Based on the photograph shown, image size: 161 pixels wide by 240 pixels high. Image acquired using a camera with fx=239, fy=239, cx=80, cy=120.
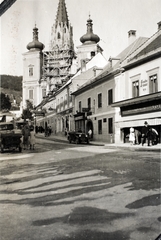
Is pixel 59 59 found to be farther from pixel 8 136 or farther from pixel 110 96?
pixel 8 136

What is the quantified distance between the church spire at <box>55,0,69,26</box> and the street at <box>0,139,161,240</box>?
1.14 m

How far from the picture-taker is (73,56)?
11.6 feet

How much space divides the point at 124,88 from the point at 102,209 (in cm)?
118

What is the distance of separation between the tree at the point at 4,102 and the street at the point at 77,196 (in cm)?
42

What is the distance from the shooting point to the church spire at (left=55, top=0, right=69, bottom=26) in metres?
2.08

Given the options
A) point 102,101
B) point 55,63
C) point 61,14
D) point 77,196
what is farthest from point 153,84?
point 55,63

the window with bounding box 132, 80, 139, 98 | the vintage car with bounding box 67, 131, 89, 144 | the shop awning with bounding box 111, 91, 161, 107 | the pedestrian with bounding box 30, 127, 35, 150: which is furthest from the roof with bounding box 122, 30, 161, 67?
the pedestrian with bounding box 30, 127, 35, 150

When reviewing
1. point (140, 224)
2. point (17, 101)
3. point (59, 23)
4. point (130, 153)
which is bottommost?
point (140, 224)

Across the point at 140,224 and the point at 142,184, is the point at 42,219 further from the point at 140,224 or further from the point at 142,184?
the point at 142,184

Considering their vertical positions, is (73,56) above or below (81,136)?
above

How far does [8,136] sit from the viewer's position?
6.38 feet

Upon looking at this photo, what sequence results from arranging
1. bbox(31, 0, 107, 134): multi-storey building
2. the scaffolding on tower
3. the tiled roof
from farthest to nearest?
the scaffolding on tower < the tiled roof < bbox(31, 0, 107, 134): multi-storey building

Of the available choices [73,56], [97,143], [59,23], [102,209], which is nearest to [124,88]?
[97,143]

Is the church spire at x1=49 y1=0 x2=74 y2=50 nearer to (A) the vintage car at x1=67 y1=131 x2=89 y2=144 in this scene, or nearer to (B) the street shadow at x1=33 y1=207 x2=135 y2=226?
(A) the vintage car at x1=67 y1=131 x2=89 y2=144
